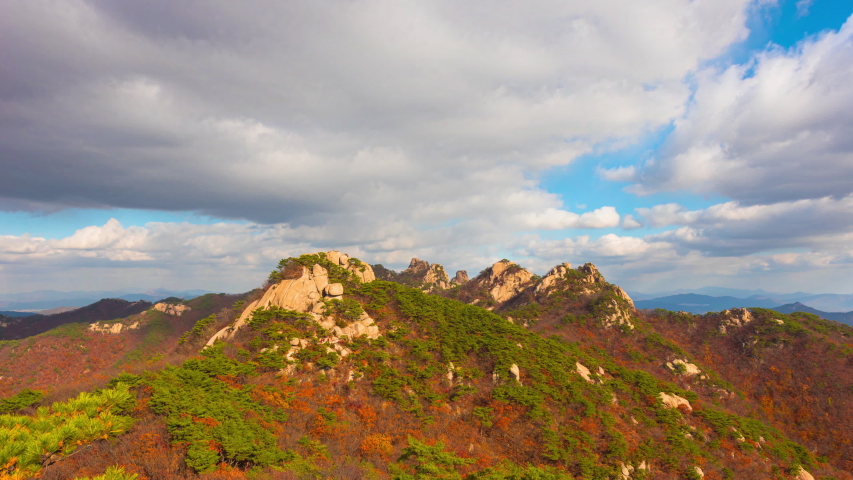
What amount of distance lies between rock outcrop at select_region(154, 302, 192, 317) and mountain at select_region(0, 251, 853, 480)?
183ft

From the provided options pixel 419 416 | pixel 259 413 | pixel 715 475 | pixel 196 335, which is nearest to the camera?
pixel 259 413

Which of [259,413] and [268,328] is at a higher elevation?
[268,328]

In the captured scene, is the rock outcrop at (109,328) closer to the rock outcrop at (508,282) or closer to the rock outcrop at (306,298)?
the rock outcrop at (306,298)

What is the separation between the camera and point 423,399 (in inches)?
1591

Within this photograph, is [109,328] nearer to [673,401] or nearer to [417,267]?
[417,267]

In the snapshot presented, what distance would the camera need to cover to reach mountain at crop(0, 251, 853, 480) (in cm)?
2034

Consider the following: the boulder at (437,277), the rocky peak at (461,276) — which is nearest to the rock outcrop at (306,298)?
the boulder at (437,277)

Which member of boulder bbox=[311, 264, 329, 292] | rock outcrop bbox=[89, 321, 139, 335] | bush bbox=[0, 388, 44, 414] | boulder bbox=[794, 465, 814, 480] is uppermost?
boulder bbox=[311, 264, 329, 292]

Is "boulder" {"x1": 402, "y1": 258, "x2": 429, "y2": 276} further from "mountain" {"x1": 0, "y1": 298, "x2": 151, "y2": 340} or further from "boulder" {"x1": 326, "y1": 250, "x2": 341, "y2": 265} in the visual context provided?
"mountain" {"x1": 0, "y1": 298, "x2": 151, "y2": 340}

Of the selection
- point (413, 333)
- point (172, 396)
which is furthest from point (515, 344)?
point (172, 396)

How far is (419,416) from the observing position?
37.4 metres

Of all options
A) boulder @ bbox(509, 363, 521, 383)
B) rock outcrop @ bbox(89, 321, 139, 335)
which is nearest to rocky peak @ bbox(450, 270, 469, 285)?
boulder @ bbox(509, 363, 521, 383)

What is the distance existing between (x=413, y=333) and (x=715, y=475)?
41443 mm

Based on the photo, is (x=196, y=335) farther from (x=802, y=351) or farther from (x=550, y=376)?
(x=802, y=351)
